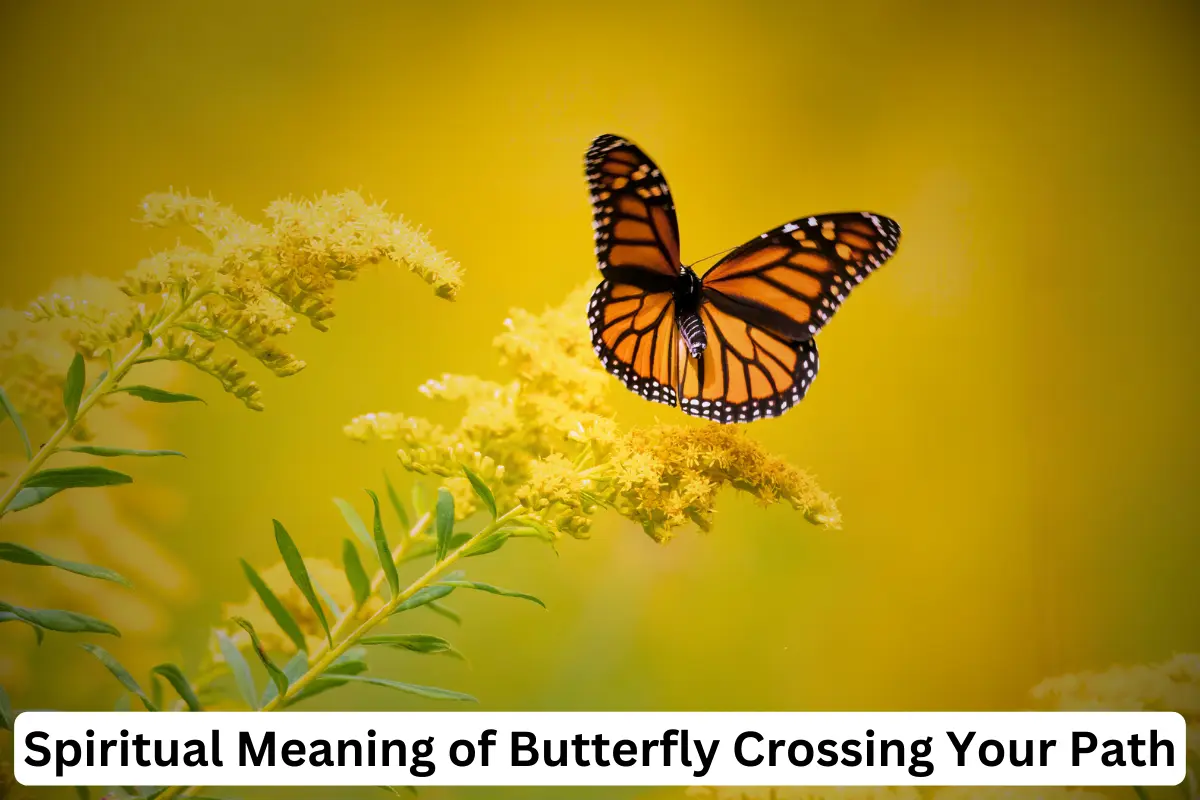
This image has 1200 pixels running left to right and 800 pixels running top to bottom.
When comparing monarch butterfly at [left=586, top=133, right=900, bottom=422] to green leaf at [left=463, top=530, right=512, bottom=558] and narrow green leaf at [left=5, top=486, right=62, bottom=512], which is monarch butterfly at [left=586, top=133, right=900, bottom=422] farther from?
narrow green leaf at [left=5, top=486, right=62, bottom=512]

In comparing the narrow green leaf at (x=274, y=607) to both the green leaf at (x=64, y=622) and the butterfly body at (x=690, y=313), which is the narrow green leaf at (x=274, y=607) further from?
the butterfly body at (x=690, y=313)

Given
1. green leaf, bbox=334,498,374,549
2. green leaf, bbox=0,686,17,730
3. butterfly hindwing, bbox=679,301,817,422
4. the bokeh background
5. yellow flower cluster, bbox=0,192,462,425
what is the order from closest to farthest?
green leaf, bbox=0,686,17,730 → yellow flower cluster, bbox=0,192,462,425 → green leaf, bbox=334,498,374,549 → butterfly hindwing, bbox=679,301,817,422 → the bokeh background

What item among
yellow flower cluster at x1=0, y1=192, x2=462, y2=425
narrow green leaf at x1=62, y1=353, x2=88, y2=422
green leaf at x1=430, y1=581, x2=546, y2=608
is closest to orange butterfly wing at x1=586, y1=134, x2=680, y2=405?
yellow flower cluster at x1=0, y1=192, x2=462, y2=425

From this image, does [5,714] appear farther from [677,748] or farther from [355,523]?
[677,748]

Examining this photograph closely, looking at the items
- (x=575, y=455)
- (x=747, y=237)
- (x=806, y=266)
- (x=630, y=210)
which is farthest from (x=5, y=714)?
(x=747, y=237)

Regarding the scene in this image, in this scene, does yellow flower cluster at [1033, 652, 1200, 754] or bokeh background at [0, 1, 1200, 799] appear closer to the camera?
yellow flower cluster at [1033, 652, 1200, 754]

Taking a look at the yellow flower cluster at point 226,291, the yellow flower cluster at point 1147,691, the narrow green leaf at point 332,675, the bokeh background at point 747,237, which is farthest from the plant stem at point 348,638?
the yellow flower cluster at point 1147,691
